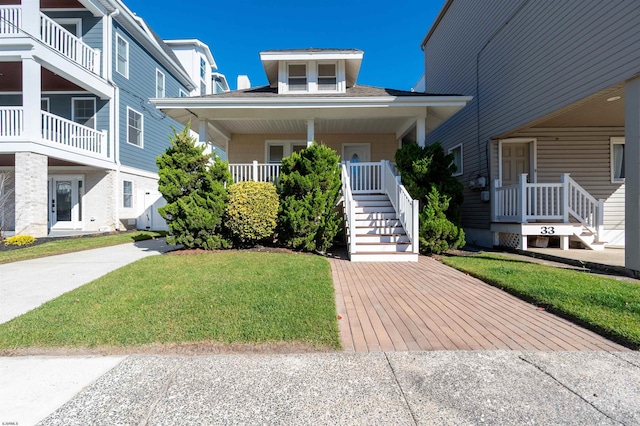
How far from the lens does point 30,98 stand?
9.01 metres

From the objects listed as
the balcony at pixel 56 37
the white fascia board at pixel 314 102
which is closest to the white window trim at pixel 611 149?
the white fascia board at pixel 314 102

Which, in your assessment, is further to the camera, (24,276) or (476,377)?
(24,276)

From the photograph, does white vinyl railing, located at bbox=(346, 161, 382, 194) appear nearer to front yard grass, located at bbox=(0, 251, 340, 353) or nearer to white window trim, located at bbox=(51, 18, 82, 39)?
front yard grass, located at bbox=(0, 251, 340, 353)

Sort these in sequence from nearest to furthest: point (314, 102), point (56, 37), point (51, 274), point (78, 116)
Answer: point (51, 274), point (314, 102), point (56, 37), point (78, 116)

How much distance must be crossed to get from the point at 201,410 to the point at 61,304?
9.78 ft

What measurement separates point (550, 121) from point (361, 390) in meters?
8.78

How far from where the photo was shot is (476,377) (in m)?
2.22

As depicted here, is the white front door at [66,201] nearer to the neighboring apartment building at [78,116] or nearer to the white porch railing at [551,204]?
the neighboring apartment building at [78,116]

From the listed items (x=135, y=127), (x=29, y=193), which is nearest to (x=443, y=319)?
(x=29, y=193)

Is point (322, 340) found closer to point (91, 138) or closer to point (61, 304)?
point (61, 304)

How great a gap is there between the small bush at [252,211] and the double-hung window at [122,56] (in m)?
9.71

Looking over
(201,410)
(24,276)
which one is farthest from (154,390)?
(24,276)

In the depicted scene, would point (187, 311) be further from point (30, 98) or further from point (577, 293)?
point (30, 98)

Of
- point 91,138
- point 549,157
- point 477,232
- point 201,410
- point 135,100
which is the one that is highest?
point 135,100
